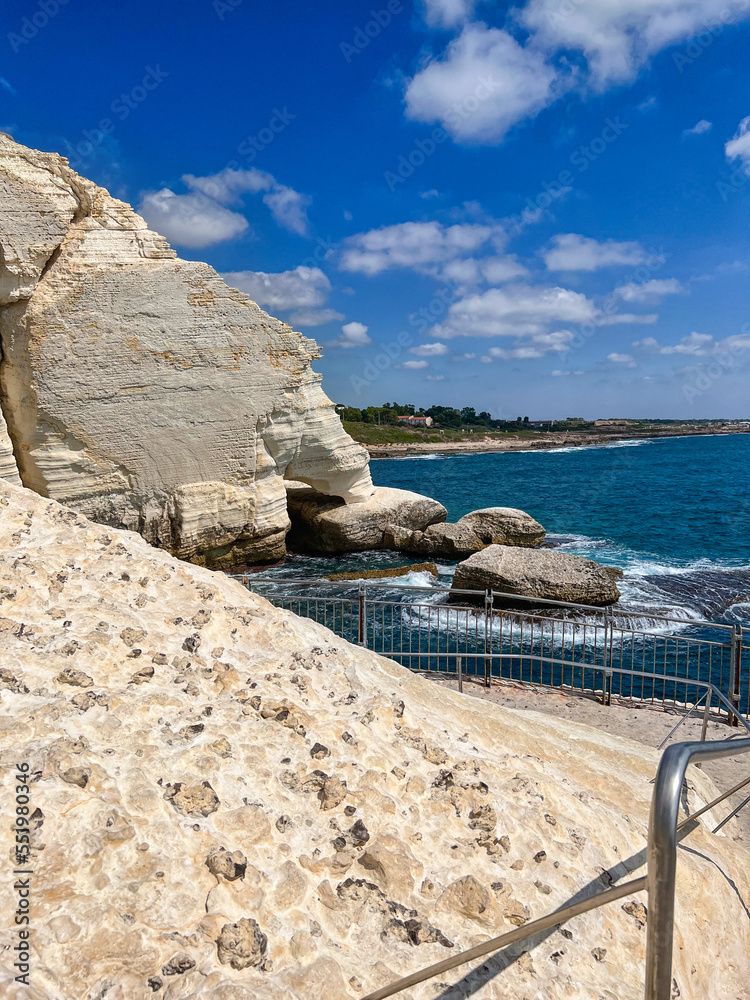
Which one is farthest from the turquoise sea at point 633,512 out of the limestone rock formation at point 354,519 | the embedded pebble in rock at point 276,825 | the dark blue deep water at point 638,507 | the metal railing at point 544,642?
the embedded pebble in rock at point 276,825

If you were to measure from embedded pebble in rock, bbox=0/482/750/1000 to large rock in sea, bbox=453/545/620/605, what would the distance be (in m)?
12.0

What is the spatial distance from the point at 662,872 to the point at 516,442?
111 meters

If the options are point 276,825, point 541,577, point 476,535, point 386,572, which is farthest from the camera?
point 476,535

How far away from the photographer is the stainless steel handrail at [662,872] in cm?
180

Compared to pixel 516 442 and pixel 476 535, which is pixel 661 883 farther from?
pixel 516 442

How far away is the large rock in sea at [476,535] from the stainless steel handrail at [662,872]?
22412mm

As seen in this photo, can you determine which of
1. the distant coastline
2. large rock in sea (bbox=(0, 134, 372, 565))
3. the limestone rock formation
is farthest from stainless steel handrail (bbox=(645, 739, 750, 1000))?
the distant coastline

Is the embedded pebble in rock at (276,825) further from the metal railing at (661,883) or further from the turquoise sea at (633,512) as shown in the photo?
the turquoise sea at (633,512)

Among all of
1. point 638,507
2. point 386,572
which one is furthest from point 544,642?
point 638,507

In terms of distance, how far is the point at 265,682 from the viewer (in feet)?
13.6

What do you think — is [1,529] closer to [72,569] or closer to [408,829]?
[72,569]

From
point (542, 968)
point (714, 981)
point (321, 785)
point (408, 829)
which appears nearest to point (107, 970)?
point (321, 785)

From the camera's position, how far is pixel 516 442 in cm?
10962

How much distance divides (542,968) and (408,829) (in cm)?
90
